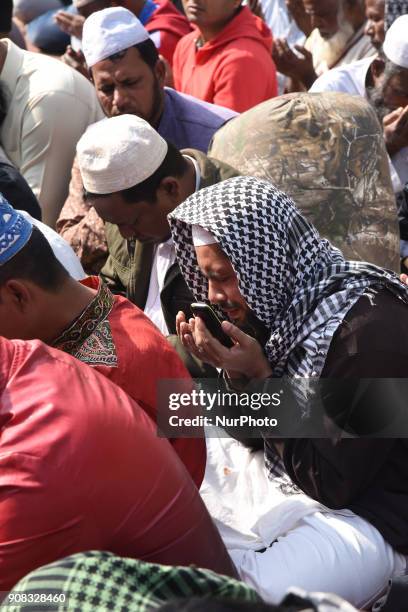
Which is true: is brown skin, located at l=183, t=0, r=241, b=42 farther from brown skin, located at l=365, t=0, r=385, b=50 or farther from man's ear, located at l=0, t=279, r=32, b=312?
man's ear, located at l=0, t=279, r=32, b=312

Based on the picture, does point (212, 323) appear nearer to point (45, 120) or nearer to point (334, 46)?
point (45, 120)

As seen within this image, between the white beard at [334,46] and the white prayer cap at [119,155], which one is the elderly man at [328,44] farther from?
the white prayer cap at [119,155]

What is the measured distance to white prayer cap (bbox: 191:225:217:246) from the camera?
2807 mm

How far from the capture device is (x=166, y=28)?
238 inches

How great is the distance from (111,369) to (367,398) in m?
0.69

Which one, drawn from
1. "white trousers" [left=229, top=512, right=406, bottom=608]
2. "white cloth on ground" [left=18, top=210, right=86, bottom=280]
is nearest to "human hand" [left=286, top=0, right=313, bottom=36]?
"white cloth on ground" [left=18, top=210, right=86, bottom=280]

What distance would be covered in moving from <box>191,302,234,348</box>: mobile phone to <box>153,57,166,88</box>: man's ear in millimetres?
1993

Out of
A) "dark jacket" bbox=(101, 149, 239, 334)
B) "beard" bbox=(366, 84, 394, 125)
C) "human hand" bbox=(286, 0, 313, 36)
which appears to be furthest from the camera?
"human hand" bbox=(286, 0, 313, 36)

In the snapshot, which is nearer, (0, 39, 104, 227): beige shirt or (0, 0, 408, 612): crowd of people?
(0, 0, 408, 612): crowd of people

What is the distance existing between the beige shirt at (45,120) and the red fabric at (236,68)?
72cm

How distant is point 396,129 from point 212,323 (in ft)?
7.09

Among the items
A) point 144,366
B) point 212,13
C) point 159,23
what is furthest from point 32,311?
point 159,23

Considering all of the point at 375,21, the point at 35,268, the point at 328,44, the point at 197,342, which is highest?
the point at 35,268

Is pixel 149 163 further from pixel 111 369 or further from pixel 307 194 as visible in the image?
pixel 111 369
